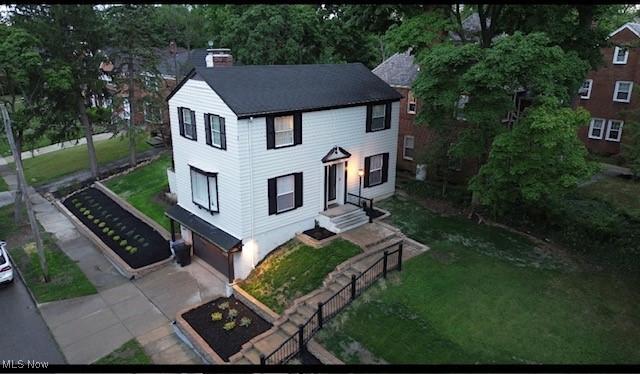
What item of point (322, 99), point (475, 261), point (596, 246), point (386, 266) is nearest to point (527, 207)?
point (596, 246)

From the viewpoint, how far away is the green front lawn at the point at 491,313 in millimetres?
11477

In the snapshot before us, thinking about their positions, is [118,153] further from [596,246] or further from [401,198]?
[596,246]

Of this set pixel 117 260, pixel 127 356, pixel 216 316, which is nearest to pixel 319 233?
pixel 216 316

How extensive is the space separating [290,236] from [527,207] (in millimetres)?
10378

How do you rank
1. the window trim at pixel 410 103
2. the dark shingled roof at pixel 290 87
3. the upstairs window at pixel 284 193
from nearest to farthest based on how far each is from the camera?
the dark shingled roof at pixel 290 87
the upstairs window at pixel 284 193
the window trim at pixel 410 103

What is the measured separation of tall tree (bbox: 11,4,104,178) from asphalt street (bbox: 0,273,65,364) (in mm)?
12766

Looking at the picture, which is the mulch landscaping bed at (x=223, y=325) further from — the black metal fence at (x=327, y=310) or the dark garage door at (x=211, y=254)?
the black metal fence at (x=327, y=310)

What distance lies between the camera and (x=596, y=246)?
1659 cm

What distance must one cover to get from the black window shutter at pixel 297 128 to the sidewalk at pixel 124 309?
665 centimetres

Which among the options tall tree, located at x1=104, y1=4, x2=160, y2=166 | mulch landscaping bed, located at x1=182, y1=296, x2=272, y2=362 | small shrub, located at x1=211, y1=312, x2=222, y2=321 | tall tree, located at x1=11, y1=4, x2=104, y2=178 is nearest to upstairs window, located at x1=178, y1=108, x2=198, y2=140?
mulch landscaping bed, located at x1=182, y1=296, x2=272, y2=362

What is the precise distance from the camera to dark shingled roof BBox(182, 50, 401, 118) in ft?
52.5

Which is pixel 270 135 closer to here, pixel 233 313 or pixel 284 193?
pixel 284 193

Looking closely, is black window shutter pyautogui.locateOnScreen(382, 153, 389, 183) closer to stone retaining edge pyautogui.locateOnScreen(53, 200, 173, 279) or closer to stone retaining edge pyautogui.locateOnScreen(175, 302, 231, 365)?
stone retaining edge pyautogui.locateOnScreen(53, 200, 173, 279)

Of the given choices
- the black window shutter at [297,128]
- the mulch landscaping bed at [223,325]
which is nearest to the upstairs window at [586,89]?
the black window shutter at [297,128]
